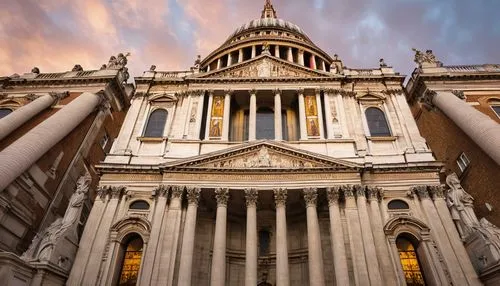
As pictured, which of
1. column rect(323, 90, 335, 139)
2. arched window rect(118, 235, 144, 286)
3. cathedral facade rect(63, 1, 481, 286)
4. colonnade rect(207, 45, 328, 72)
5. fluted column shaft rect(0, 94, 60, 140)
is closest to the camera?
cathedral facade rect(63, 1, 481, 286)

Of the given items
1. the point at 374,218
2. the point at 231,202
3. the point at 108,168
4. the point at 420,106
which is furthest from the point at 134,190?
the point at 420,106

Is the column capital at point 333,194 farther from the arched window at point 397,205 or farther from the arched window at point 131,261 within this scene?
the arched window at point 131,261

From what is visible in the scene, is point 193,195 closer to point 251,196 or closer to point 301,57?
point 251,196

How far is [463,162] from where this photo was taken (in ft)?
67.7

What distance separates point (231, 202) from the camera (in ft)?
64.5

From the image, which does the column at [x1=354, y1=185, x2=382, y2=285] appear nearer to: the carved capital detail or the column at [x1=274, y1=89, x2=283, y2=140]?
the carved capital detail

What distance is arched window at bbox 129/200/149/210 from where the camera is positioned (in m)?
18.5

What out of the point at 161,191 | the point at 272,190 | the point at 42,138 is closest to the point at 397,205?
the point at 272,190

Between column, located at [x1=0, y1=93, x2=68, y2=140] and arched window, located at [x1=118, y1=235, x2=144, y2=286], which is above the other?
column, located at [x1=0, y1=93, x2=68, y2=140]

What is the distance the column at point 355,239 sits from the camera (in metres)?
15.1

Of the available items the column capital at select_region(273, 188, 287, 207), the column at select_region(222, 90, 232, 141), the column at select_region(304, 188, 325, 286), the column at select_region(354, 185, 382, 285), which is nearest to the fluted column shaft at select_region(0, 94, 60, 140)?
the column at select_region(222, 90, 232, 141)

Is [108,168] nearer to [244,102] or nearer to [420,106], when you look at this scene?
[244,102]

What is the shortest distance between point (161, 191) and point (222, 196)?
11.3ft

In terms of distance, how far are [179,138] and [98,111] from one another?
7.04 meters
